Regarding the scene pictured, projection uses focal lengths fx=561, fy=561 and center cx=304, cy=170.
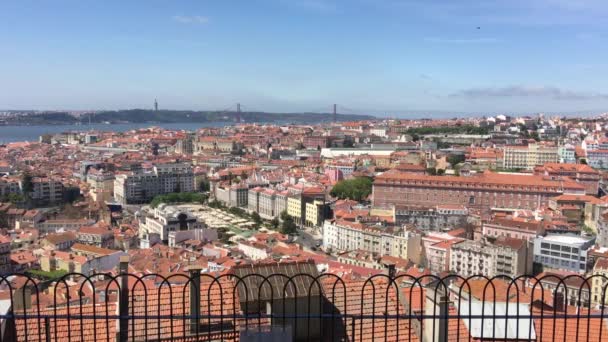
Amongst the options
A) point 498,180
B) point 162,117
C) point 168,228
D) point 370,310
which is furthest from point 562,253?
point 162,117

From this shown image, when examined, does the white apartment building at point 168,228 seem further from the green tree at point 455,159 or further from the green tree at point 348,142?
the green tree at point 348,142

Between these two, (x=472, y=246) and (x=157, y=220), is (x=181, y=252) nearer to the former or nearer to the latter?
(x=157, y=220)

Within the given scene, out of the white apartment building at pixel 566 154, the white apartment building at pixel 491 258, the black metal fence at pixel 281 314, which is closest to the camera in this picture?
the black metal fence at pixel 281 314

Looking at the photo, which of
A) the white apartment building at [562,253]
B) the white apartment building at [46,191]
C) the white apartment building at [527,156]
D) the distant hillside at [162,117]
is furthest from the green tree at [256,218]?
the distant hillside at [162,117]

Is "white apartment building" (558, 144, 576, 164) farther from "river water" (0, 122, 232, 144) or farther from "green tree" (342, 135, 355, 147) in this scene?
"river water" (0, 122, 232, 144)

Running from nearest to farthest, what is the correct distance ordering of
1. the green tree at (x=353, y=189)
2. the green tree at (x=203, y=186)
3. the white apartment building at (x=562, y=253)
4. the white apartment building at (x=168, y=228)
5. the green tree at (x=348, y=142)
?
the white apartment building at (x=562, y=253) < the white apartment building at (x=168, y=228) < the green tree at (x=353, y=189) < the green tree at (x=203, y=186) < the green tree at (x=348, y=142)

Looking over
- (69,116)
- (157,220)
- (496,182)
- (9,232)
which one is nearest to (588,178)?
(496,182)

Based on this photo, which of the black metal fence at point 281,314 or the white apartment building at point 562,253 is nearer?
the black metal fence at point 281,314
